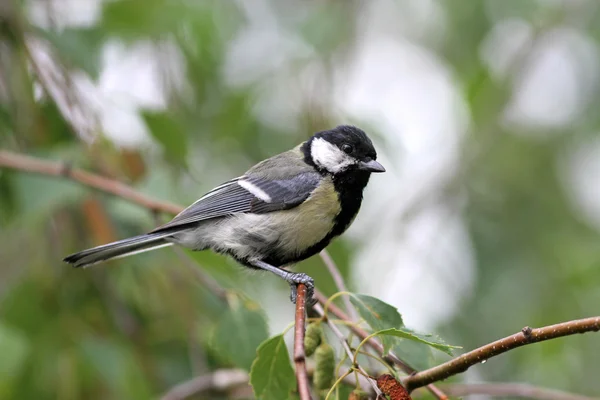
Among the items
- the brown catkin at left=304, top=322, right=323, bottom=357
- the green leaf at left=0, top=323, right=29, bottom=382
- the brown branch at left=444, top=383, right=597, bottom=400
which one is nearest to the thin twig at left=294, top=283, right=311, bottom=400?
the brown catkin at left=304, top=322, right=323, bottom=357

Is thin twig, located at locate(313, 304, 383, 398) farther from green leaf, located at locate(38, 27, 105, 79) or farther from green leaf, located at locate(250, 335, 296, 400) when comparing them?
green leaf, located at locate(38, 27, 105, 79)

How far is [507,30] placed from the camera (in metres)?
3.98

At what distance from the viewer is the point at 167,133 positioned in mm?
2516

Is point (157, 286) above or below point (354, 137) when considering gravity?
below

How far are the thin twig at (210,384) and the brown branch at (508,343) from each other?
3.57 feet

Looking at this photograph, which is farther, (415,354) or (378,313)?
(415,354)

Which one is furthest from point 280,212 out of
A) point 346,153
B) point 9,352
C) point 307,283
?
point 9,352

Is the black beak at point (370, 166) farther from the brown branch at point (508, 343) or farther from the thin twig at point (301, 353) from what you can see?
the brown branch at point (508, 343)

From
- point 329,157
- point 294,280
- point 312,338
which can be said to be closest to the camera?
point 312,338

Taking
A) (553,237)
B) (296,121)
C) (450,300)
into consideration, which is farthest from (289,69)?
(553,237)

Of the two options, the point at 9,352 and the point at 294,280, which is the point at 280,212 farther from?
the point at 9,352

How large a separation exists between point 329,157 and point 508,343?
4.04ft

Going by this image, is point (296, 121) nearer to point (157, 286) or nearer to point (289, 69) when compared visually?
point (289, 69)

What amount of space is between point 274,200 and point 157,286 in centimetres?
100
